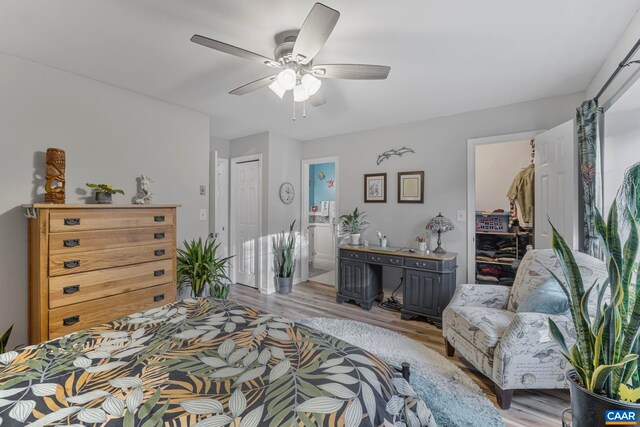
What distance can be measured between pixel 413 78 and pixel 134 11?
205 cm

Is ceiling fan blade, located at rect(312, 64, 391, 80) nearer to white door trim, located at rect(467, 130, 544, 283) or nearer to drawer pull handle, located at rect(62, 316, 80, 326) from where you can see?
white door trim, located at rect(467, 130, 544, 283)

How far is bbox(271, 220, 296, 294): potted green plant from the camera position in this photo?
433cm

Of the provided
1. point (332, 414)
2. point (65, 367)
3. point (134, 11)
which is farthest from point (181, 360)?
point (134, 11)

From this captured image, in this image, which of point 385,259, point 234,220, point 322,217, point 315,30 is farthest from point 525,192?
point 234,220

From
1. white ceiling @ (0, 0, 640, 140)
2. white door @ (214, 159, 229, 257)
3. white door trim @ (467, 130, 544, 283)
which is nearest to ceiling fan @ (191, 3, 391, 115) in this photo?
white ceiling @ (0, 0, 640, 140)

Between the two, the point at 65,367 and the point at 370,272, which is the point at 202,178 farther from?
the point at 65,367

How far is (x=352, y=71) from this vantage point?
186 centimetres

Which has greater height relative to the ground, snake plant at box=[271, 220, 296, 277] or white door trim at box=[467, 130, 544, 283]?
white door trim at box=[467, 130, 544, 283]

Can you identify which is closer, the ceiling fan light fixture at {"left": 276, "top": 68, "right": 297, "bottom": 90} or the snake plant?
the ceiling fan light fixture at {"left": 276, "top": 68, "right": 297, "bottom": 90}

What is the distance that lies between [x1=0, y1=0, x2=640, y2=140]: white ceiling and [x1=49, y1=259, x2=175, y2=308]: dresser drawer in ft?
5.45

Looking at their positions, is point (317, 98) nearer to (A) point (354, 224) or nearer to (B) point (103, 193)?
(B) point (103, 193)

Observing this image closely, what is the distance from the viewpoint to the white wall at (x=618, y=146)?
2.08 metres

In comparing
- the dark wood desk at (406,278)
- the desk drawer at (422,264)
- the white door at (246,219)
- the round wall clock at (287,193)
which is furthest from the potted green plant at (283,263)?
the desk drawer at (422,264)

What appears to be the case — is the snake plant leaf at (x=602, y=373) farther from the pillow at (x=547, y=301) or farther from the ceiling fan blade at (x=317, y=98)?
the ceiling fan blade at (x=317, y=98)
